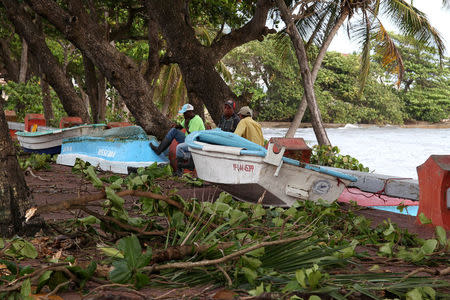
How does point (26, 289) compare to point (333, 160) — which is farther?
point (333, 160)

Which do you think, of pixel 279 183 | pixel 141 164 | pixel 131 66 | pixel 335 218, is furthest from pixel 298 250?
pixel 131 66

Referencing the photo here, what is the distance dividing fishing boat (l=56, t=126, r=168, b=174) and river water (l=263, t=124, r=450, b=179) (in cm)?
1632

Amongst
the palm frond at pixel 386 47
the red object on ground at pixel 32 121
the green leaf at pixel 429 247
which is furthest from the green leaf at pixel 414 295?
the palm frond at pixel 386 47

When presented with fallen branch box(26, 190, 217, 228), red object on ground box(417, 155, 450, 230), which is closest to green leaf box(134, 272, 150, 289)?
fallen branch box(26, 190, 217, 228)

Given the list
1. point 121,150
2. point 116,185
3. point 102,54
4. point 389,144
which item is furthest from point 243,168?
point 389,144

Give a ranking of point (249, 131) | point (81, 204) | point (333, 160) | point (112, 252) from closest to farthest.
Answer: point (112, 252), point (81, 204), point (249, 131), point (333, 160)

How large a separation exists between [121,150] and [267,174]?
15.3 feet

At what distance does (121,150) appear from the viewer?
1007 cm

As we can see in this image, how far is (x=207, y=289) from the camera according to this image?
262 centimetres

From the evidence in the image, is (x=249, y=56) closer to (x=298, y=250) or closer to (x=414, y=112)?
(x=414, y=112)

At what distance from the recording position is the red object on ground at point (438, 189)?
543cm

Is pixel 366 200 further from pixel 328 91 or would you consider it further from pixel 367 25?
pixel 328 91

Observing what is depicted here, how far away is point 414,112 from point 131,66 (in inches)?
1437

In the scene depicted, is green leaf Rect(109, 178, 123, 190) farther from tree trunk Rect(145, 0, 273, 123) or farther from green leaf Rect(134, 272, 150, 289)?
tree trunk Rect(145, 0, 273, 123)
